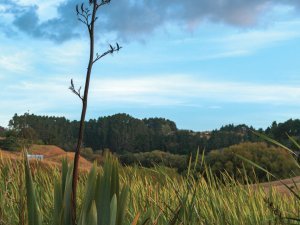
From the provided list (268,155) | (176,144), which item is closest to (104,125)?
(176,144)

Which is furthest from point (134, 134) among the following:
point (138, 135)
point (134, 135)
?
point (138, 135)

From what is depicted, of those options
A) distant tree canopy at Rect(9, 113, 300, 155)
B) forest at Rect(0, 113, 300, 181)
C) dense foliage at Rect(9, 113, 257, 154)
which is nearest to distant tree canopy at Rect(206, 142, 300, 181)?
forest at Rect(0, 113, 300, 181)

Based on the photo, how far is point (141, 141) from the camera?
97812mm

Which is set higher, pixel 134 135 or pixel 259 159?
pixel 134 135

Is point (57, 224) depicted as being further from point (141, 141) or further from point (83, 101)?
point (141, 141)

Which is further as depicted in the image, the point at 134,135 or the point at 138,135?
the point at 134,135

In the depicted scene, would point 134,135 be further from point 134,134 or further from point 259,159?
point 259,159

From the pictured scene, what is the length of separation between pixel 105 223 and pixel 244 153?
58.2 feet

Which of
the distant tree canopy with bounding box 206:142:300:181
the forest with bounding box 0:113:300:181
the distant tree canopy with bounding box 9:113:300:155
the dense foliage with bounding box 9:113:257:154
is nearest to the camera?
the distant tree canopy with bounding box 206:142:300:181

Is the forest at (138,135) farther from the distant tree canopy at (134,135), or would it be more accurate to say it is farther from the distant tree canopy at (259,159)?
the distant tree canopy at (259,159)

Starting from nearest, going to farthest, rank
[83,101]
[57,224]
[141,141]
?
[83,101] → [57,224] → [141,141]

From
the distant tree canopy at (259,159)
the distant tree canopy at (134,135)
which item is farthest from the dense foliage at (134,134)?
the distant tree canopy at (259,159)

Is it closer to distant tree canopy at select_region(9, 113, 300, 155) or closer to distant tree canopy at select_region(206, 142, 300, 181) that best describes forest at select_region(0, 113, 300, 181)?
distant tree canopy at select_region(9, 113, 300, 155)

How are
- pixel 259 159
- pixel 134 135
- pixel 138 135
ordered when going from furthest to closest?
pixel 134 135, pixel 138 135, pixel 259 159
